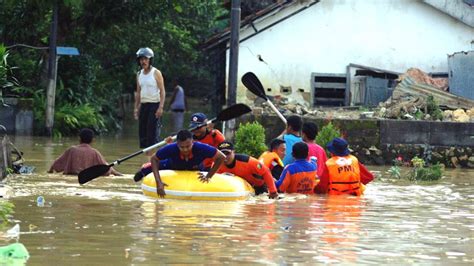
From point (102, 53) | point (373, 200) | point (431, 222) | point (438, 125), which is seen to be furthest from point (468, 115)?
point (102, 53)

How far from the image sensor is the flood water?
1055 centimetres

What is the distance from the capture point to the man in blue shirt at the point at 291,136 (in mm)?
17031

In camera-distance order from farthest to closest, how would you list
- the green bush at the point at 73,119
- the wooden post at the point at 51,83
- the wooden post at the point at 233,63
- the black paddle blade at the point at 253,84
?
1. the green bush at the point at 73,119
2. the wooden post at the point at 51,83
3. the wooden post at the point at 233,63
4. the black paddle blade at the point at 253,84

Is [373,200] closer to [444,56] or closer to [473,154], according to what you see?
[473,154]

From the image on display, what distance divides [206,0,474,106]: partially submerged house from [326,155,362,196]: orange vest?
14336mm

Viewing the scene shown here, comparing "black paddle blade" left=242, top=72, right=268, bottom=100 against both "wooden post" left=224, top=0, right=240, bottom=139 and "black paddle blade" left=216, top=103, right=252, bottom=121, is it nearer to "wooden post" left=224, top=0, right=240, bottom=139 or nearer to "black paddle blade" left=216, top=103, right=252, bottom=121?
"wooden post" left=224, top=0, right=240, bottom=139

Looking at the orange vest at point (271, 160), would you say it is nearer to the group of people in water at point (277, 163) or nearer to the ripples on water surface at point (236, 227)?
the group of people in water at point (277, 163)

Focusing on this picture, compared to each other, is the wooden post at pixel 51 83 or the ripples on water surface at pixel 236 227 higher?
the wooden post at pixel 51 83

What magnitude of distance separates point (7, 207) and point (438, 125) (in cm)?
1278

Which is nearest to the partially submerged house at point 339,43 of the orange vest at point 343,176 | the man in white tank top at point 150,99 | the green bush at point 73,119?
the green bush at point 73,119

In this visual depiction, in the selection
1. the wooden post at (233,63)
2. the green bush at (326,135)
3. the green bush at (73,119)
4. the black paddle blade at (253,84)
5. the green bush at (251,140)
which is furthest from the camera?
the green bush at (73,119)

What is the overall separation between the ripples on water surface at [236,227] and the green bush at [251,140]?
9.78 ft

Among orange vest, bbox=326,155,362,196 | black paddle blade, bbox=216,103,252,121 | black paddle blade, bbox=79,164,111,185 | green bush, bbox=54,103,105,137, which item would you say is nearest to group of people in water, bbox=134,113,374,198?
orange vest, bbox=326,155,362,196

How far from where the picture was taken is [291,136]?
1723cm
